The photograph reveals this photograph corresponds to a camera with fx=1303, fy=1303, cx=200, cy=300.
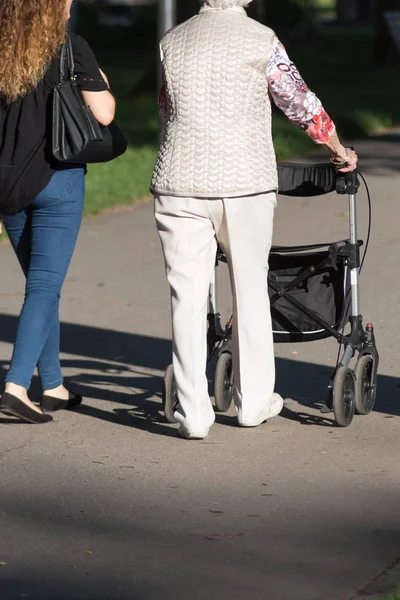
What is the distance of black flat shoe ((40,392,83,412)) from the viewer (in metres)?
6.07

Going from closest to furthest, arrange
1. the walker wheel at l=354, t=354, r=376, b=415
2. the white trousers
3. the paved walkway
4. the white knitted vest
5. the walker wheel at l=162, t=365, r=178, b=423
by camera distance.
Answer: the paved walkway → the white knitted vest → the white trousers → the walker wheel at l=162, t=365, r=178, b=423 → the walker wheel at l=354, t=354, r=376, b=415

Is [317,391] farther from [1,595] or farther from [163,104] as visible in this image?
[1,595]

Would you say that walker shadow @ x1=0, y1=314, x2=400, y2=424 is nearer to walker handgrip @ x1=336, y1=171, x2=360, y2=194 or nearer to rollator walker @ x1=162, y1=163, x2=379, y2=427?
rollator walker @ x1=162, y1=163, x2=379, y2=427

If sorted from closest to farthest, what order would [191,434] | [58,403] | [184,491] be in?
[184,491] < [191,434] < [58,403]

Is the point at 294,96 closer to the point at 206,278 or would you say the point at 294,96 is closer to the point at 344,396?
the point at 206,278

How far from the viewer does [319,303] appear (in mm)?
5785

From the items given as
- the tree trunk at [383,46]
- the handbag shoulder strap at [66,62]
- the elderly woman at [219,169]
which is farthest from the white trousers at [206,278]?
the tree trunk at [383,46]

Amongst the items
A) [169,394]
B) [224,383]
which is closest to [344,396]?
[224,383]

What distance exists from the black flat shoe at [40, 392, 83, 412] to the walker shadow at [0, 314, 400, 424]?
53mm

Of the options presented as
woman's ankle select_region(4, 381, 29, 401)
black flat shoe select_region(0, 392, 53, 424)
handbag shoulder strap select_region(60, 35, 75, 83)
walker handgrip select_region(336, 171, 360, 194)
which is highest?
handbag shoulder strap select_region(60, 35, 75, 83)

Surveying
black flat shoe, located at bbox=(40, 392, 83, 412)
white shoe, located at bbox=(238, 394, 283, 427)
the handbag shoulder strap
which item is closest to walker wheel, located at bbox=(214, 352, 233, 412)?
white shoe, located at bbox=(238, 394, 283, 427)

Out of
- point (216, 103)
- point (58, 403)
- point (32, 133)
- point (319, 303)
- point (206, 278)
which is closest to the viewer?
point (216, 103)

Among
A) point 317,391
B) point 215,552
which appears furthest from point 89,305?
point 215,552

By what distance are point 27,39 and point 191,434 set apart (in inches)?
70.2
